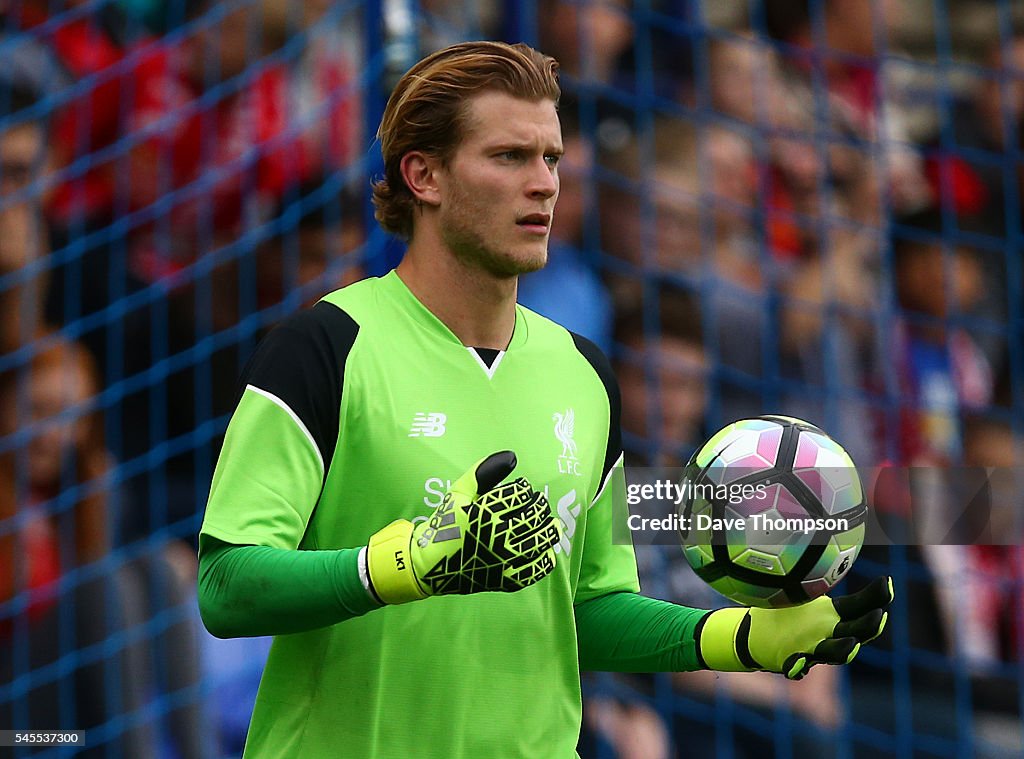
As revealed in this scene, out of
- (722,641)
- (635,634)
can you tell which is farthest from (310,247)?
(722,641)

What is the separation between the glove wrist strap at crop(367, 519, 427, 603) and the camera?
2.00 m

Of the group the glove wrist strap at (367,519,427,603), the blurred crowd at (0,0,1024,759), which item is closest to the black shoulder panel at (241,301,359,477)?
the glove wrist strap at (367,519,427,603)

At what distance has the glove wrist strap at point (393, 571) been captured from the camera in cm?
200

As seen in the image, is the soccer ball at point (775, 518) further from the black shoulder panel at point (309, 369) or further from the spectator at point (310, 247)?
the spectator at point (310, 247)

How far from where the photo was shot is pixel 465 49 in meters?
2.59

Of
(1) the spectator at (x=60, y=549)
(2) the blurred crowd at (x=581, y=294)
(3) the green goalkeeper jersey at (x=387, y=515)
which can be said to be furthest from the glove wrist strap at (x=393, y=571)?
(1) the spectator at (x=60, y=549)

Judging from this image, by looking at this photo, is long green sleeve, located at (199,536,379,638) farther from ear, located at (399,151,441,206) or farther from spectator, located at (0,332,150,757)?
spectator, located at (0,332,150,757)

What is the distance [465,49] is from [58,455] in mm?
2728

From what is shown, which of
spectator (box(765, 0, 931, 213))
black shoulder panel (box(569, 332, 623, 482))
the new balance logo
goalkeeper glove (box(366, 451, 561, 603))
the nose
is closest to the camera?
goalkeeper glove (box(366, 451, 561, 603))

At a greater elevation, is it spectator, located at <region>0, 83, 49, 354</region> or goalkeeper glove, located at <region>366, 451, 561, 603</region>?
spectator, located at <region>0, 83, 49, 354</region>

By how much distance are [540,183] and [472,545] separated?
2.52 feet

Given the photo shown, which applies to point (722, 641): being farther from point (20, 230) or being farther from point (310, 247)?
point (20, 230)

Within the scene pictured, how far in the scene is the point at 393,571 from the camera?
6.58 ft

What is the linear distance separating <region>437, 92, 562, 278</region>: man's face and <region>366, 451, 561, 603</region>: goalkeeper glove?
21.9 inches
